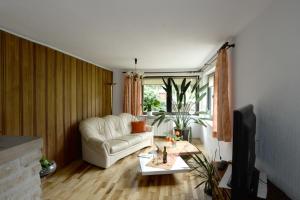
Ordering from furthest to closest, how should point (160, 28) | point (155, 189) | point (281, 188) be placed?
1. point (155, 189)
2. point (160, 28)
3. point (281, 188)

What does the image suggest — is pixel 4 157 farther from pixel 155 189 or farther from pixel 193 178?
pixel 193 178

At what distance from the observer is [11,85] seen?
265 centimetres

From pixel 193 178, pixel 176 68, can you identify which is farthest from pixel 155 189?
pixel 176 68

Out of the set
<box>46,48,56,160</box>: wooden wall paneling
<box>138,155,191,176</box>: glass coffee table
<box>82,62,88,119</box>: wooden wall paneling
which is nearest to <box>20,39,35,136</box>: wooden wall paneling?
<box>46,48,56,160</box>: wooden wall paneling

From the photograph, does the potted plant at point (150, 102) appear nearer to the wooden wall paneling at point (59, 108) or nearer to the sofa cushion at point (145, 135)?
the sofa cushion at point (145, 135)

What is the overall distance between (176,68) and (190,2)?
4.51 m

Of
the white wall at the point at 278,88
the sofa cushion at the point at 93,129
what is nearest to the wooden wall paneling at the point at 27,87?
the sofa cushion at the point at 93,129

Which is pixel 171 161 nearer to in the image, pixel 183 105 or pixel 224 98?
pixel 224 98

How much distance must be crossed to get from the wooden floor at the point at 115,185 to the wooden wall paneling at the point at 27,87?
0.96 metres

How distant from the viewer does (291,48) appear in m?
1.50

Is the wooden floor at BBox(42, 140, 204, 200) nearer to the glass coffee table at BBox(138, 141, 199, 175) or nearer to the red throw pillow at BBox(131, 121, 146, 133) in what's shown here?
the glass coffee table at BBox(138, 141, 199, 175)

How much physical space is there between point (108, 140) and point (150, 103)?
2.46 metres

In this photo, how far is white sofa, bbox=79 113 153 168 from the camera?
148 inches

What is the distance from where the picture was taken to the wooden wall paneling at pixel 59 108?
143 inches
